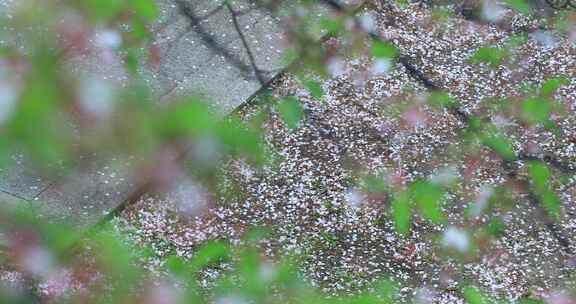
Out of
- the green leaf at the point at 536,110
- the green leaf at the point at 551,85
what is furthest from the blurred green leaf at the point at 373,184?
the green leaf at the point at 551,85

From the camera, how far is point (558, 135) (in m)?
2.31

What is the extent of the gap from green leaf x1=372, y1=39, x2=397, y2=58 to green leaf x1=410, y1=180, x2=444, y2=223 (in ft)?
1.67

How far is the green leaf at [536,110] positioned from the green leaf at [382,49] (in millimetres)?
406

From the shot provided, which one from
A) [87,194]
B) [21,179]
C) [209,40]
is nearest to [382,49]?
[209,40]

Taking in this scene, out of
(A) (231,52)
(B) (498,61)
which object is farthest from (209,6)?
(B) (498,61)

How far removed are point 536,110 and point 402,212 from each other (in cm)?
57

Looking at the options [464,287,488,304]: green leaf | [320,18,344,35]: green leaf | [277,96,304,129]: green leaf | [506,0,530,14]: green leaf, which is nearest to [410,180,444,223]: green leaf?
[464,287,488,304]: green leaf

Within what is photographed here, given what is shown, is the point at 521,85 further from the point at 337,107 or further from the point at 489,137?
the point at 337,107

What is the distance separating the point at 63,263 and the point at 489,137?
1.13m

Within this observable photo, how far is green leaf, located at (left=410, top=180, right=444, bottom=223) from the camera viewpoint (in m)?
2.08

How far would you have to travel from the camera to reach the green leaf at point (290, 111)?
2287mm

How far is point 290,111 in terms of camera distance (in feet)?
7.61

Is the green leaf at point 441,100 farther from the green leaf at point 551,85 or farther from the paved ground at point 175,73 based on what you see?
the paved ground at point 175,73

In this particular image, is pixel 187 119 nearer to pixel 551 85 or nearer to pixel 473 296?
pixel 473 296
